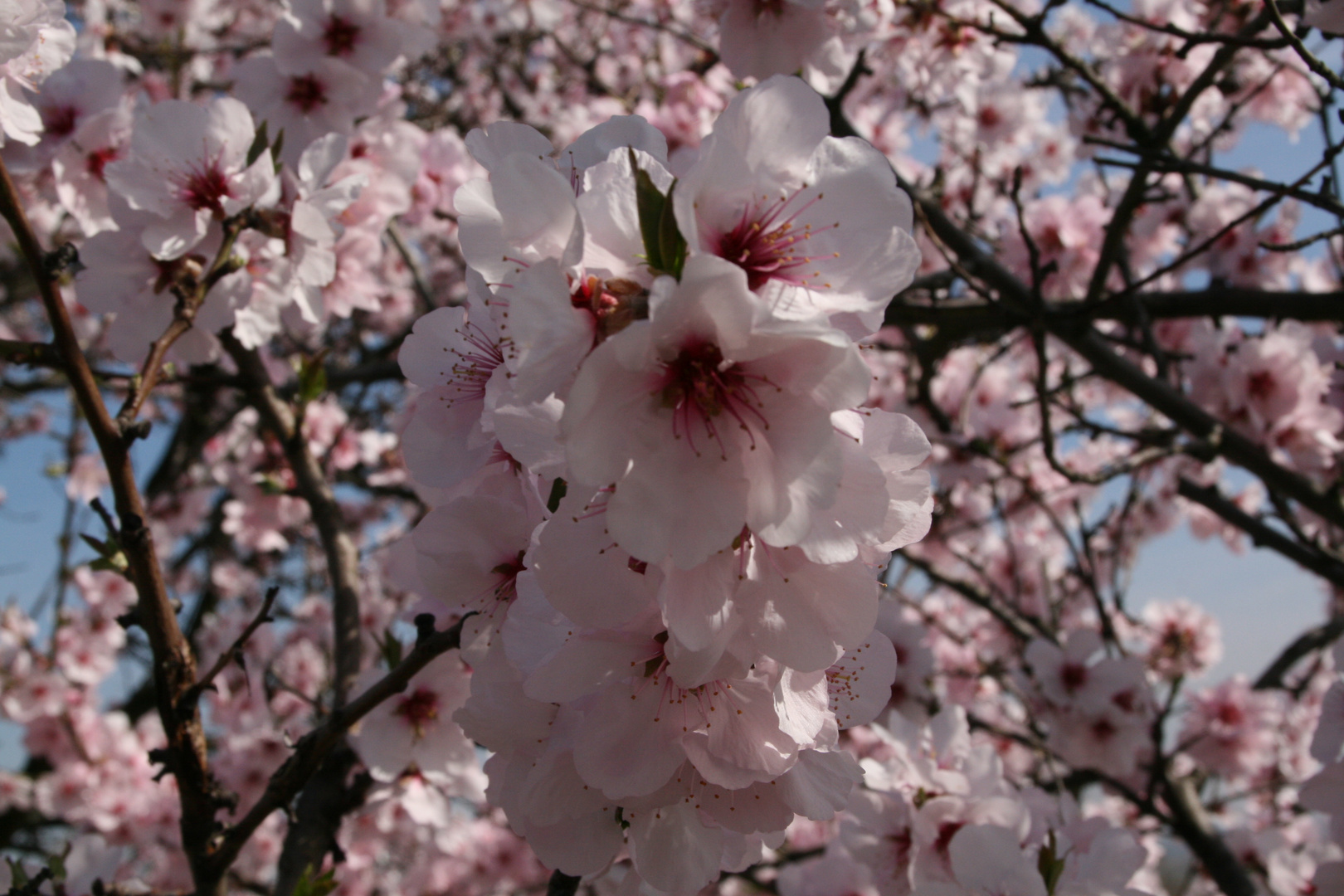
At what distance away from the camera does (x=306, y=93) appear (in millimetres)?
2467

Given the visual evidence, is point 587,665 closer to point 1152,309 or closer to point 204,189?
point 204,189

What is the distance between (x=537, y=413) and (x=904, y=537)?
41 cm

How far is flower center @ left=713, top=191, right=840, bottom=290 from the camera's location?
36.3 inches

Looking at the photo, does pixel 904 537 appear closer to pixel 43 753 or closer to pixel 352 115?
Result: pixel 352 115

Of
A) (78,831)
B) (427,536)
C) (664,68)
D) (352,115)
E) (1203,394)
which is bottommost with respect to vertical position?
(427,536)

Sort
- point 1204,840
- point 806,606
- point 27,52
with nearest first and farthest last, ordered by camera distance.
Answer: point 806,606 < point 27,52 < point 1204,840

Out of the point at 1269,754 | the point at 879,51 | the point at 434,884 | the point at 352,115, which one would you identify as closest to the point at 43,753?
the point at 434,884

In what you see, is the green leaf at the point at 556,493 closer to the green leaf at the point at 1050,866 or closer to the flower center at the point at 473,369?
the flower center at the point at 473,369

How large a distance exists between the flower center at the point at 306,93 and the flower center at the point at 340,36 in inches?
3.8

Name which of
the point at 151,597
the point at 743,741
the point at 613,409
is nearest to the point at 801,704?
the point at 743,741

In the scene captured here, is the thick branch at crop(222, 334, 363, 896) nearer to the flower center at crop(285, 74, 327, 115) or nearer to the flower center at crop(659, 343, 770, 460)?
the flower center at crop(285, 74, 327, 115)

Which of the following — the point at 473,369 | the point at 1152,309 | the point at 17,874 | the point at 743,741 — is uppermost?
the point at 1152,309

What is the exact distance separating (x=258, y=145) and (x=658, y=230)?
4.48 ft

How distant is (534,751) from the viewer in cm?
105
